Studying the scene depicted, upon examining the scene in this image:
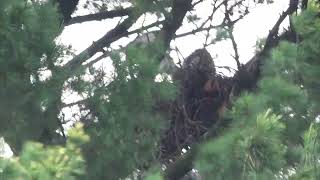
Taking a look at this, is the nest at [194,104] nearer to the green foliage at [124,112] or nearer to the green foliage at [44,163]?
the green foliage at [124,112]

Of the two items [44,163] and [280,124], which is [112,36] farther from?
[44,163]

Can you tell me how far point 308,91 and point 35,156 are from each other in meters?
1.65

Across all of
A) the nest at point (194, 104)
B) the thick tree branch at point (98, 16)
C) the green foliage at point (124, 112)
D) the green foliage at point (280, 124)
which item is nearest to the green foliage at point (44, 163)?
the green foliage at point (280, 124)

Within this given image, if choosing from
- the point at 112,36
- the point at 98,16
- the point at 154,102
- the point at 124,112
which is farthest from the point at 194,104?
the point at 124,112

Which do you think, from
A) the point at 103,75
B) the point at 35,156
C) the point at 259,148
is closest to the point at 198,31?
the point at 103,75

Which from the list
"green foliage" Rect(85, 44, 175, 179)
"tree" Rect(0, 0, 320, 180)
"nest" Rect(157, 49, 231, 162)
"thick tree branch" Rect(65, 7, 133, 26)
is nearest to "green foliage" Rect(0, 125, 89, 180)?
"tree" Rect(0, 0, 320, 180)

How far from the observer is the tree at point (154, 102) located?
2.85 metres

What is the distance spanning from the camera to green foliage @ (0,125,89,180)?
2111mm

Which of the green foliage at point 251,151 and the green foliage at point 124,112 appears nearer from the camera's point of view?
the green foliage at point 251,151

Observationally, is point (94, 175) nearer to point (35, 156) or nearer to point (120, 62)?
point (120, 62)

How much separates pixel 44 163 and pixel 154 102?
214 centimetres

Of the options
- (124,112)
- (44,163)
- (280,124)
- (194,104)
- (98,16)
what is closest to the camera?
(44,163)

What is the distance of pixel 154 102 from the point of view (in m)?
4.23

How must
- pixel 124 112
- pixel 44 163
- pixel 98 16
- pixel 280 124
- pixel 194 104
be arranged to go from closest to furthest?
pixel 44 163
pixel 280 124
pixel 124 112
pixel 194 104
pixel 98 16
